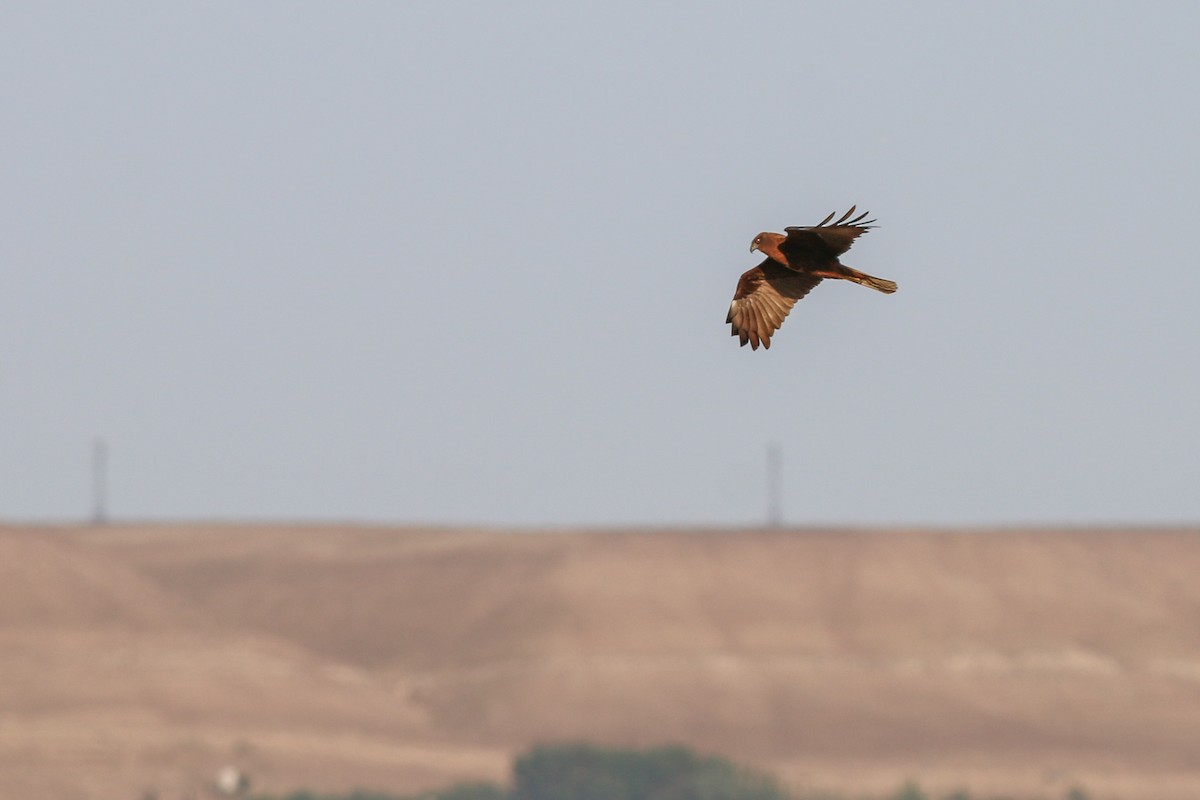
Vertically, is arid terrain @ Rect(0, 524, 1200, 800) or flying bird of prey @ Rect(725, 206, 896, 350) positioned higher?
flying bird of prey @ Rect(725, 206, 896, 350)

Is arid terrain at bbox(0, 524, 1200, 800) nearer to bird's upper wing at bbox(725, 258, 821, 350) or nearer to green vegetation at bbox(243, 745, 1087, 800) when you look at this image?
green vegetation at bbox(243, 745, 1087, 800)

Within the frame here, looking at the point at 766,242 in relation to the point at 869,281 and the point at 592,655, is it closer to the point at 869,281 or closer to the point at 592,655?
the point at 869,281

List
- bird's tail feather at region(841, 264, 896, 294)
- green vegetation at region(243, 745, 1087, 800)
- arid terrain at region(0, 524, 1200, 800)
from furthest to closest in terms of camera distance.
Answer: arid terrain at region(0, 524, 1200, 800), green vegetation at region(243, 745, 1087, 800), bird's tail feather at region(841, 264, 896, 294)

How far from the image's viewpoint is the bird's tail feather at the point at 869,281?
1930 centimetres

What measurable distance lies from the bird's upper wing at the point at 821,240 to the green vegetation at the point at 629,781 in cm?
11590

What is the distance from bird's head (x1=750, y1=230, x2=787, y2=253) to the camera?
802 inches

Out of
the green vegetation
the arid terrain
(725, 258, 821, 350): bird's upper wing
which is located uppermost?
(725, 258, 821, 350): bird's upper wing

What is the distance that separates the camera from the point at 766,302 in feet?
68.3

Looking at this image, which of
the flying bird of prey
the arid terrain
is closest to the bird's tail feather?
the flying bird of prey

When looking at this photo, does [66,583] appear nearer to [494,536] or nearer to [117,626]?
[117,626]

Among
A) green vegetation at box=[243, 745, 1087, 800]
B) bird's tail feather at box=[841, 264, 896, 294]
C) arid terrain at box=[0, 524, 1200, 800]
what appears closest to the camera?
bird's tail feather at box=[841, 264, 896, 294]

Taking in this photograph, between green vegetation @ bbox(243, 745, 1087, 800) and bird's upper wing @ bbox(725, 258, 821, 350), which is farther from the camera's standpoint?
green vegetation @ bbox(243, 745, 1087, 800)

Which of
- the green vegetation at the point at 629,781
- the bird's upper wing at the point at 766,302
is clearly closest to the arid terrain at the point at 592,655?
the green vegetation at the point at 629,781

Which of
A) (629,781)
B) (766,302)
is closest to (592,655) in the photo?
(629,781)
